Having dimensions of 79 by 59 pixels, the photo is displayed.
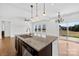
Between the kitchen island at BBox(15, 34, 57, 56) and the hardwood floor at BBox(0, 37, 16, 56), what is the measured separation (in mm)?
91

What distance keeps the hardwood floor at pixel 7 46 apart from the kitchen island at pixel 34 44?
0.30 feet

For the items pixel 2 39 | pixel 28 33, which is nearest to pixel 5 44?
pixel 2 39

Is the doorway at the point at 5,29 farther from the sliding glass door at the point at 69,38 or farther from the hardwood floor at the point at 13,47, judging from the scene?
the sliding glass door at the point at 69,38

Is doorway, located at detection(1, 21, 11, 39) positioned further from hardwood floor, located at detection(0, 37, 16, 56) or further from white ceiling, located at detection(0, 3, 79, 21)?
white ceiling, located at detection(0, 3, 79, 21)

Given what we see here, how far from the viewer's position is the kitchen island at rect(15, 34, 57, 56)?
2648 millimetres

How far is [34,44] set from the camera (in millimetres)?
2734

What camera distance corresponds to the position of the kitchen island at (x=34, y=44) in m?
2.65

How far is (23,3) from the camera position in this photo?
9.23ft

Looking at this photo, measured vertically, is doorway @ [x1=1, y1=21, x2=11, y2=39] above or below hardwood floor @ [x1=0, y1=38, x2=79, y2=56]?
above

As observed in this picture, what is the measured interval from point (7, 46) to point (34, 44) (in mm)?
504

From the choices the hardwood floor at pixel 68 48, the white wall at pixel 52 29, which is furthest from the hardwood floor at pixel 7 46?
the hardwood floor at pixel 68 48

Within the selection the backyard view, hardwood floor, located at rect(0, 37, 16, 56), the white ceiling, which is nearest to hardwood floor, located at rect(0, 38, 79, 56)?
hardwood floor, located at rect(0, 37, 16, 56)

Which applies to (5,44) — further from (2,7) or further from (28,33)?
(2,7)

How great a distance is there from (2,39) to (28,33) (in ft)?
1.61
